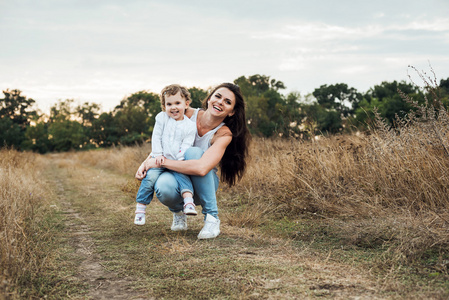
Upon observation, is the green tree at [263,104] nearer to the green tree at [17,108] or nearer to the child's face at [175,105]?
the child's face at [175,105]

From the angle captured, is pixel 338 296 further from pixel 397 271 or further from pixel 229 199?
pixel 229 199

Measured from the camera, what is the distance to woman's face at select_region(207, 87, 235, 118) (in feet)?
13.4

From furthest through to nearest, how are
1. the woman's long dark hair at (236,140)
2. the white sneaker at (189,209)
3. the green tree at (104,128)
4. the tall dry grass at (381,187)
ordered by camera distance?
1. the green tree at (104,128)
2. the woman's long dark hair at (236,140)
3. the white sneaker at (189,209)
4. the tall dry grass at (381,187)

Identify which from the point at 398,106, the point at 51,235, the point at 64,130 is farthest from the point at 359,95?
the point at 51,235

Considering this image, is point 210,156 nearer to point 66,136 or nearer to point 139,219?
point 139,219

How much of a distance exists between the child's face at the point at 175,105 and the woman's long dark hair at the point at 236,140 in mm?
399

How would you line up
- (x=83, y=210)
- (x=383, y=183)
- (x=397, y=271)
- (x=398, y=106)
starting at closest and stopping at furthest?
1. (x=397, y=271)
2. (x=383, y=183)
3. (x=83, y=210)
4. (x=398, y=106)

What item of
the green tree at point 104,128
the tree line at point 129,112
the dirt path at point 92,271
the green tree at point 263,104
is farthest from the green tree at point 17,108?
A: the dirt path at point 92,271

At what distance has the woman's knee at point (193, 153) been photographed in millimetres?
3897

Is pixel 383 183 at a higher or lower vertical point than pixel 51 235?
higher

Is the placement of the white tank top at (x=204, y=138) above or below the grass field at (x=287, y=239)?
above

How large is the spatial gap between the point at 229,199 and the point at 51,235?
324 centimetres

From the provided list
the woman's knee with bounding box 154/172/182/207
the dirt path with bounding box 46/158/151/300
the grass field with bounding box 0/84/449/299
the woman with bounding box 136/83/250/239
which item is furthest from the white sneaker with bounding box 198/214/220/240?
the dirt path with bounding box 46/158/151/300

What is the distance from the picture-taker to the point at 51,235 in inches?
157
